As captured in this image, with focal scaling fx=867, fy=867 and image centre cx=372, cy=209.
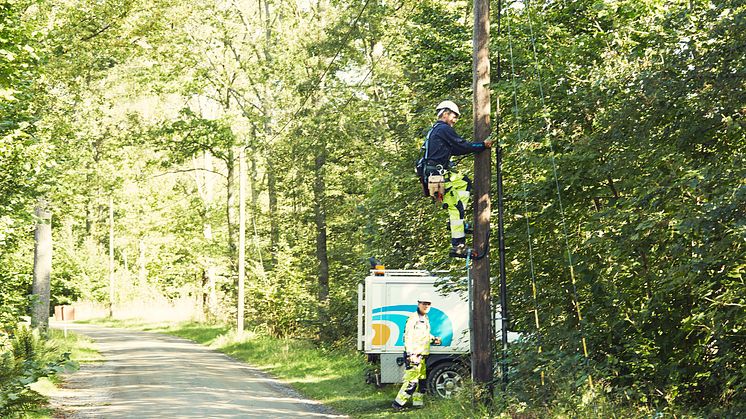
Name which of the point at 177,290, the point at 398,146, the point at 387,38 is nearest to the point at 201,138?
the point at 387,38

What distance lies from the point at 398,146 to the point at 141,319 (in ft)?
116

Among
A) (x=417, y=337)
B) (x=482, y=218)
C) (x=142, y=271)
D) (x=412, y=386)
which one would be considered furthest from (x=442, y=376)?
(x=142, y=271)

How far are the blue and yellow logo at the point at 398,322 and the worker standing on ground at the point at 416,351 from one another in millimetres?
1260

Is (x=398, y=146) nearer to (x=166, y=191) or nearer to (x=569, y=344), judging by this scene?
(x=569, y=344)

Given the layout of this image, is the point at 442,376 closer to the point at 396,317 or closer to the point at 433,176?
the point at 396,317

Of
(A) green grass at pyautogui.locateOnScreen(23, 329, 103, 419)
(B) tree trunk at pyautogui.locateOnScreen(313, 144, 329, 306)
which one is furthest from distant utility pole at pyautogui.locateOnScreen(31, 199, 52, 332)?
(B) tree trunk at pyautogui.locateOnScreen(313, 144, 329, 306)

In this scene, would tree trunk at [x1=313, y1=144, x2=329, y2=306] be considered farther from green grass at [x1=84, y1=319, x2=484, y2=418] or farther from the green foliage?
green grass at [x1=84, y1=319, x2=484, y2=418]

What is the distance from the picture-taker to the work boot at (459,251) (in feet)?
36.7

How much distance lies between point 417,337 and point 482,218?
14.1 ft

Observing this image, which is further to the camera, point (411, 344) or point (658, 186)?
point (411, 344)

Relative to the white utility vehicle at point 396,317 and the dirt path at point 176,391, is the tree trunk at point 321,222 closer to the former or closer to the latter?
the dirt path at point 176,391

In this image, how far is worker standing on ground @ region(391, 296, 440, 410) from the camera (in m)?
14.5

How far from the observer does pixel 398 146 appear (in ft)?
76.8

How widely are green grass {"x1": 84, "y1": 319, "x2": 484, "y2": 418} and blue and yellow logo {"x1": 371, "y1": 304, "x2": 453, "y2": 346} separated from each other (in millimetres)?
1122
